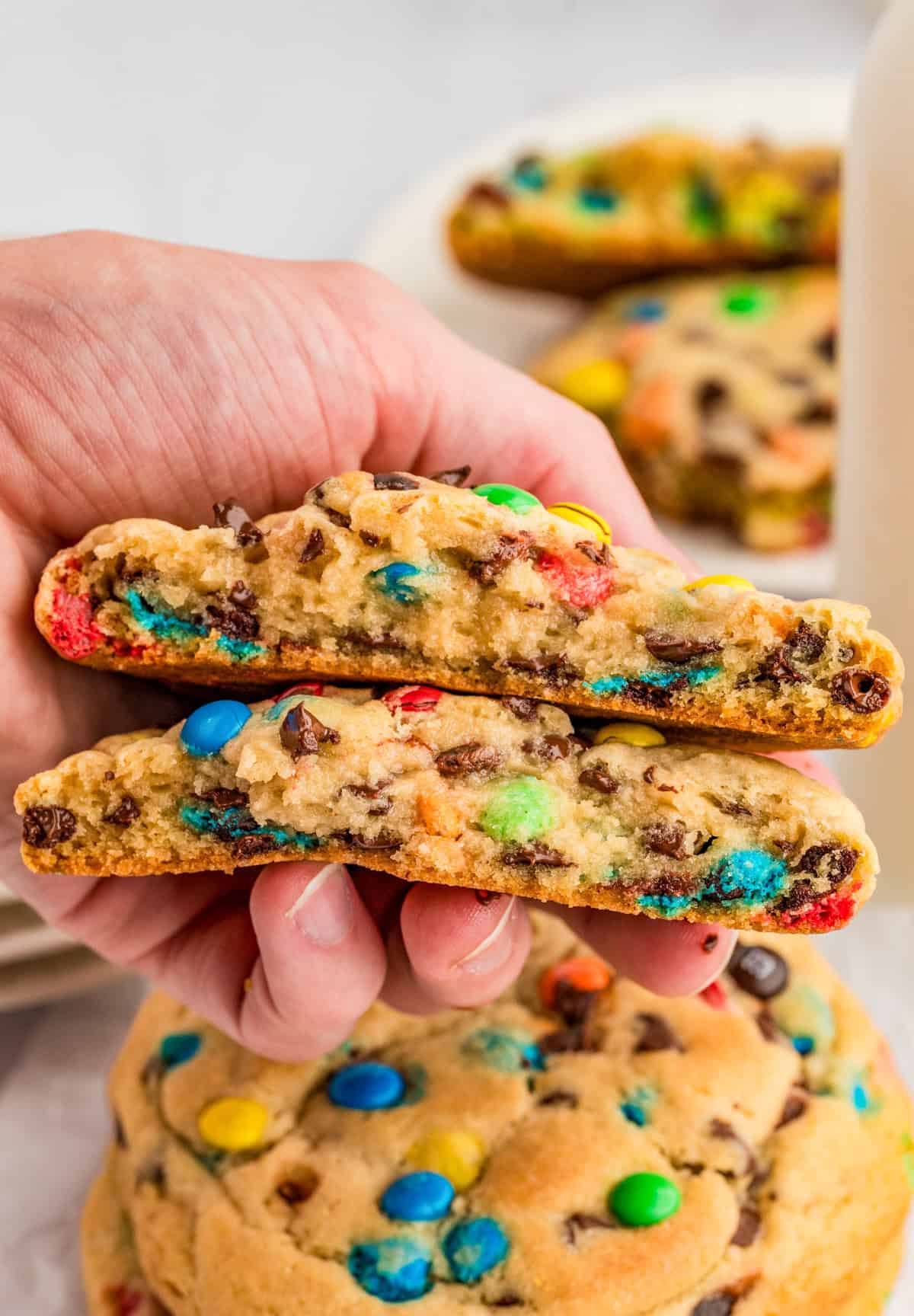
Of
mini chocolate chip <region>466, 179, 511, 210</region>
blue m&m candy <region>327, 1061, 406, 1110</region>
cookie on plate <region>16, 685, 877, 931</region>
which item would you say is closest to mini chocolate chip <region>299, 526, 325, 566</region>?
cookie on plate <region>16, 685, 877, 931</region>

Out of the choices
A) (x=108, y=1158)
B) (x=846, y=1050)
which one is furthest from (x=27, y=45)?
(x=846, y=1050)

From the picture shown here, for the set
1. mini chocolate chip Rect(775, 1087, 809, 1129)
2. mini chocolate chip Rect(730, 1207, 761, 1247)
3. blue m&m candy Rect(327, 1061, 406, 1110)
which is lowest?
mini chocolate chip Rect(730, 1207, 761, 1247)

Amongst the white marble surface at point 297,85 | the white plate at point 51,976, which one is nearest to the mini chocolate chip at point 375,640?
the white plate at point 51,976

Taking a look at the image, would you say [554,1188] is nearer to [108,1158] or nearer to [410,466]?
[108,1158]

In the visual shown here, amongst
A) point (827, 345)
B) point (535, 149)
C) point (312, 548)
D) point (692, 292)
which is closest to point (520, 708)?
point (312, 548)

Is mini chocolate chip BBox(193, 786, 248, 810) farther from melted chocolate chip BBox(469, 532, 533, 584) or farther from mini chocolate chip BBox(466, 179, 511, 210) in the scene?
mini chocolate chip BBox(466, 179, 511, 210)

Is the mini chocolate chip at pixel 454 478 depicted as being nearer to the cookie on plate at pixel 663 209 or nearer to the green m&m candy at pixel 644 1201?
the green m&m candy at pixel 644 1201
